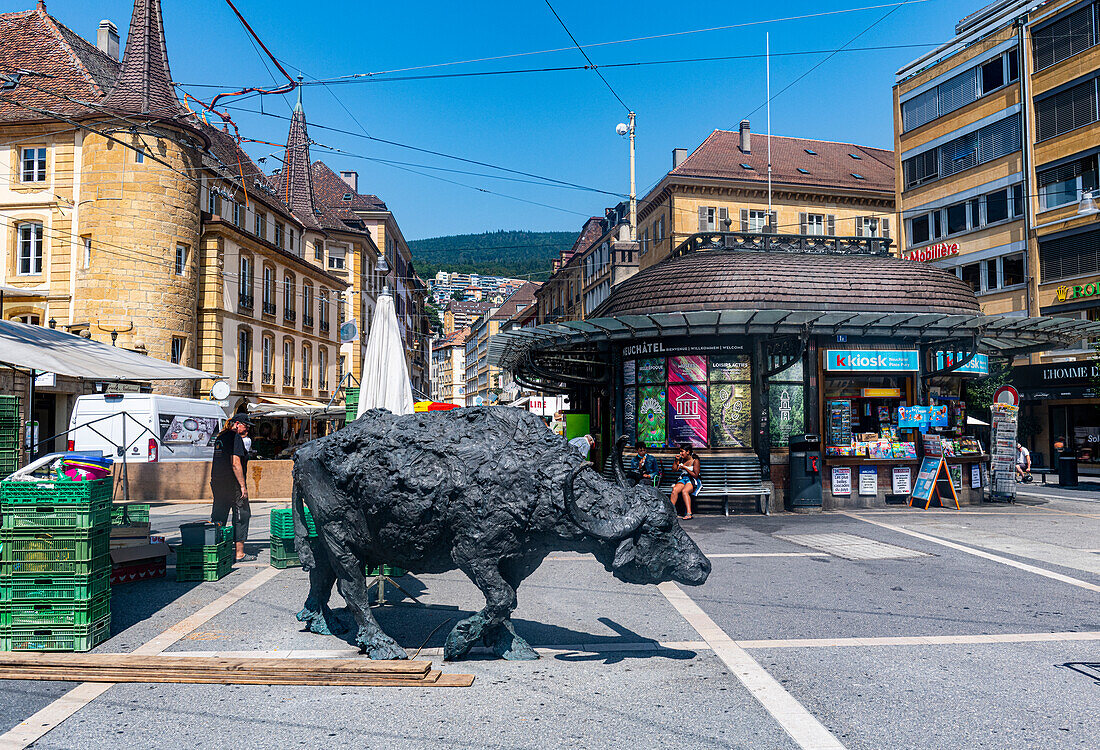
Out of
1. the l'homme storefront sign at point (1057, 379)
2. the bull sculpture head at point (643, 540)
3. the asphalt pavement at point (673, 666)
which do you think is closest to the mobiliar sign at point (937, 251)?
the l'homme storefront sign at point (1057, 379)

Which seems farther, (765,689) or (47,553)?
(47,553)

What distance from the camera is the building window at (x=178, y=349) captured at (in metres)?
28.9

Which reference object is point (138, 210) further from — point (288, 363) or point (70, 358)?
point (70, 358)

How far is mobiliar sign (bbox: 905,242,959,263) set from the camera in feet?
113

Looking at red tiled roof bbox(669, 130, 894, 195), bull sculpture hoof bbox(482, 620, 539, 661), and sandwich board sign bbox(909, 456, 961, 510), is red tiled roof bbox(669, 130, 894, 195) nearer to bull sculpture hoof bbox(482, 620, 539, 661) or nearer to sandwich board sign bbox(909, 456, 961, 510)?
sandwich board sign bbox(909, 456, 961, 510)

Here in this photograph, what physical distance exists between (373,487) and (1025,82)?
116 feet

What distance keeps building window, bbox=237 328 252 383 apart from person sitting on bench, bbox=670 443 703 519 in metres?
25.1

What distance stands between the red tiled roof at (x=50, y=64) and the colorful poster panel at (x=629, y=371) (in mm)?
22839

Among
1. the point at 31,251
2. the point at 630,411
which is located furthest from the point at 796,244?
the point at 31,251

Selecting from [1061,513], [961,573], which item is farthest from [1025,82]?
[961,573]

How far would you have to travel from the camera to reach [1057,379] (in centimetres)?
2798

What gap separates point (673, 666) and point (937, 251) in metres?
35.3

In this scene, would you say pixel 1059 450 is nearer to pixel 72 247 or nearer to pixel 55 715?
pixel 55 715

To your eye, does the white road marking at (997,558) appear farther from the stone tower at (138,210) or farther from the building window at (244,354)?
the building window at (244,354)
